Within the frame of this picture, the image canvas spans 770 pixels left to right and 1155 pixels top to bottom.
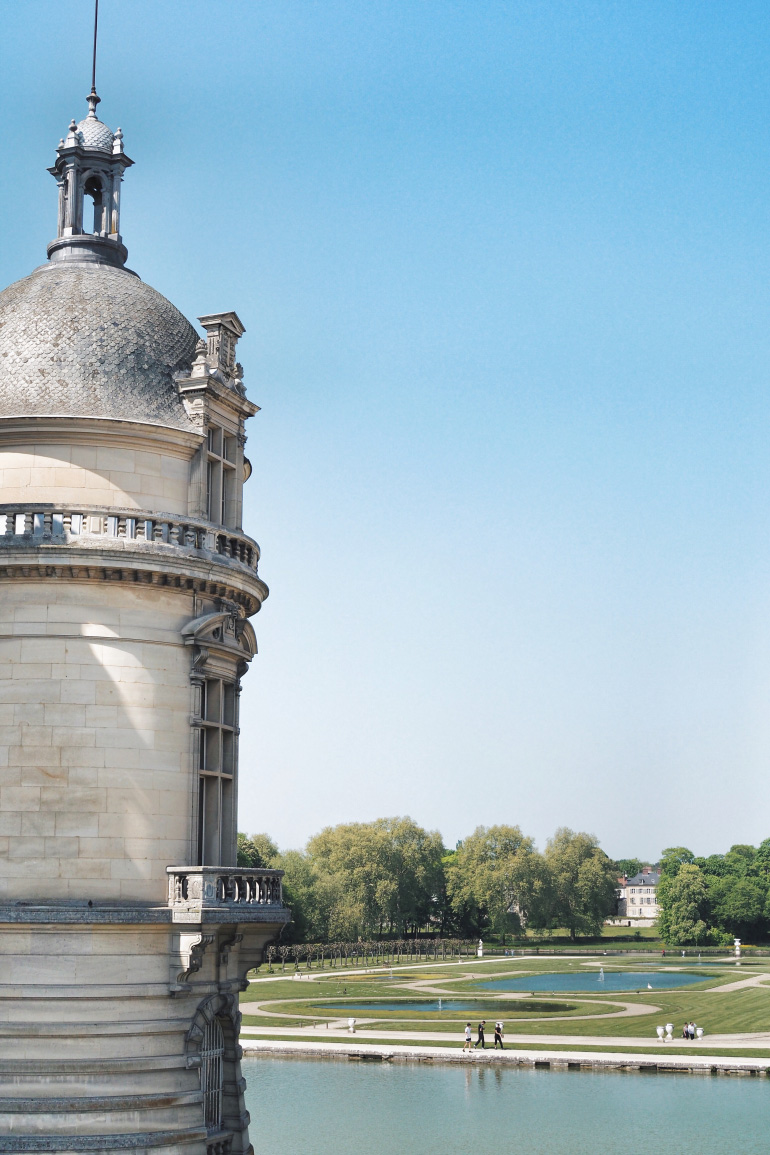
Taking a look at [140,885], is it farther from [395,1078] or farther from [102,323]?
[395,1078]

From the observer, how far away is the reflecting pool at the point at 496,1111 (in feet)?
124

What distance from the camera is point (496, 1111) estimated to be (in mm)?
42688

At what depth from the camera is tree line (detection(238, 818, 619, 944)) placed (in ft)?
429

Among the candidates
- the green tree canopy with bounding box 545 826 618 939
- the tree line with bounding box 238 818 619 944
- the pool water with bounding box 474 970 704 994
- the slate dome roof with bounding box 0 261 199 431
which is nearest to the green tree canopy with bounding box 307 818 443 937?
the tree line with bounding box 238 818 619 944

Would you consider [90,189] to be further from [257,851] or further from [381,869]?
[381,869]

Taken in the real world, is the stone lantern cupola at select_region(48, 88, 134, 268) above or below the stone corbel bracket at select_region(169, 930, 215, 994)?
above

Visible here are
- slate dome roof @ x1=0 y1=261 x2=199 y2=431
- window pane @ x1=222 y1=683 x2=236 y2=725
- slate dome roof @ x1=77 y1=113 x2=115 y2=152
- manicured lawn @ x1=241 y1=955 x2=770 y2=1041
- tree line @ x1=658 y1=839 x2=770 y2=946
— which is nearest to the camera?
slate dome roof @ x1=0 y1=261 x2=199 y2=431

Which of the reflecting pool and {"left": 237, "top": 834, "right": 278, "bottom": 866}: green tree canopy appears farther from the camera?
{"left": 237, "top": 834, "right": 278, "bottom": 866}: green tree canopy

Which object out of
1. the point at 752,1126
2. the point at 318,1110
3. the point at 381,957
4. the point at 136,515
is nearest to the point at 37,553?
A: the point at 136,515

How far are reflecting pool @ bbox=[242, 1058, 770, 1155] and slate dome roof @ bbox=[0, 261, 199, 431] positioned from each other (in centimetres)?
2183

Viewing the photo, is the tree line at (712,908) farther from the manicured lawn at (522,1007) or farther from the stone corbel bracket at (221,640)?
the stone corbel bracket at (221,640)

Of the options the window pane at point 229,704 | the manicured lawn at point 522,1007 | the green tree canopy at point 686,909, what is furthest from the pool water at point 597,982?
the window pane at point 229,704

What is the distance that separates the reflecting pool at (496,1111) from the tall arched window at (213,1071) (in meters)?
9.31

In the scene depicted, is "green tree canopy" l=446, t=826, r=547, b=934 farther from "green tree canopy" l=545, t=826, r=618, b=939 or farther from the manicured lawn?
the manicured lawn
